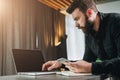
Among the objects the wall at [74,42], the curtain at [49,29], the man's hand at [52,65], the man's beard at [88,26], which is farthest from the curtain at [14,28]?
the man's beard at [88,26]

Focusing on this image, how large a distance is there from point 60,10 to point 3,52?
281 cm

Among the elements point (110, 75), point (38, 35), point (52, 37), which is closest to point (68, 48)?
point (52, 37)

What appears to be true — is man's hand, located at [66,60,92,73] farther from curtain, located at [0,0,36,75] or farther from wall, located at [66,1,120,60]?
wall, located at [66,1,120,60]

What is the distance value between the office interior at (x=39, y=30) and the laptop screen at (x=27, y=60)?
2979mm

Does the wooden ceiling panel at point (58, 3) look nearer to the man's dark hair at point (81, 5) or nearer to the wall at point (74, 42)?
the wall at point (74, 42)

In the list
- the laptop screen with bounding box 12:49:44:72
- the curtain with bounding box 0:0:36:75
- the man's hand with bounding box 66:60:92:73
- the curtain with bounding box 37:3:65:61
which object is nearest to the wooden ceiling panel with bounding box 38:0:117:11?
the curtain with bounding box 37:3:65:61

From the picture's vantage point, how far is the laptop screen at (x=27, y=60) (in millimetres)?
1682

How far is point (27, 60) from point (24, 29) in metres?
Result: 3.81

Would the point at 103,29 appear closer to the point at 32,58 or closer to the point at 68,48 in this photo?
the point at 32,58

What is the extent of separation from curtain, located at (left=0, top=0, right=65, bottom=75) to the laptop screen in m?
2.98

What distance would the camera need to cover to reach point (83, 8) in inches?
62.3

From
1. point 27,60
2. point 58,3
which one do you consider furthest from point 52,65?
point 58,3

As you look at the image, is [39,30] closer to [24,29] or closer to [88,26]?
[24,29]

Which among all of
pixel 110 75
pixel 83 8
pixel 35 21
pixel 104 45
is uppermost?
pixel 35 21
